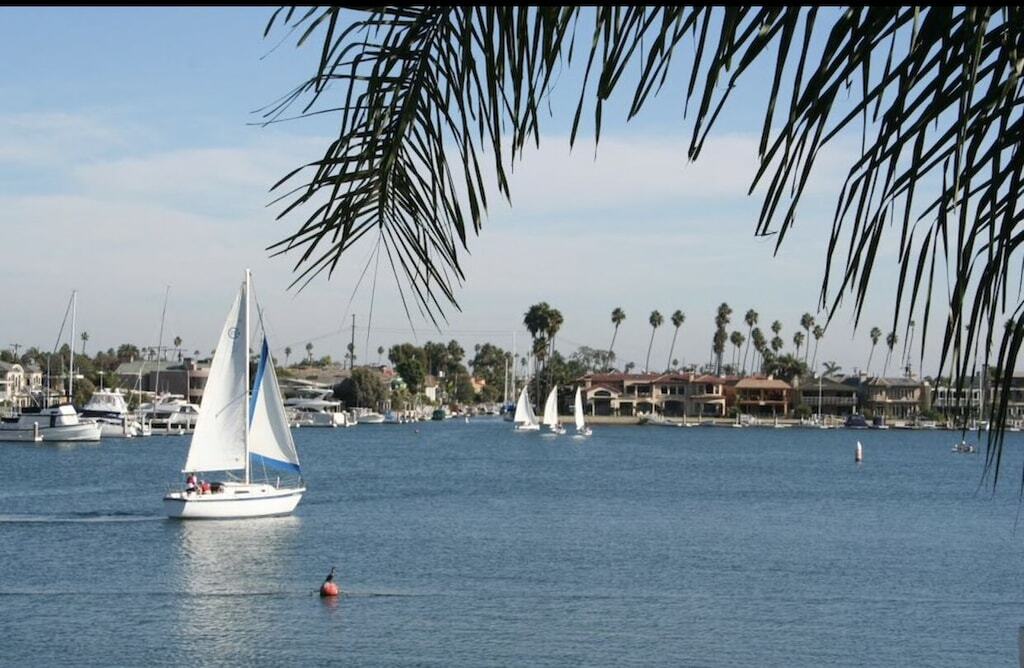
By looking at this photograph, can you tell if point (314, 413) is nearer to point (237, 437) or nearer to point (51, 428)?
point (51, 428)

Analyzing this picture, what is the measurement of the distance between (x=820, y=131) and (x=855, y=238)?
6.8 inches

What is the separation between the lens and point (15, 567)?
45.7m

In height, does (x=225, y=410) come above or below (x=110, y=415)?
above

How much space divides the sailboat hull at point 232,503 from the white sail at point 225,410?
132cm

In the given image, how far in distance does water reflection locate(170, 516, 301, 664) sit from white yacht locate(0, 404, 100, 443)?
210 feet

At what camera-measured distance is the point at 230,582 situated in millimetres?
42938

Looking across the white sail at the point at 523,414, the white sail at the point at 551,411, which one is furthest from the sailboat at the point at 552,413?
the white sail at the point at 523,414

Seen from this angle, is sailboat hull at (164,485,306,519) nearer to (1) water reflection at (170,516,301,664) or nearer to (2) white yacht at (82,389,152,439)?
(1) water reflection at (170,516,301,664)

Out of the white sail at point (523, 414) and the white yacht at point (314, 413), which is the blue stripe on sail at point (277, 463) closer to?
the white sail at point (523, 414)

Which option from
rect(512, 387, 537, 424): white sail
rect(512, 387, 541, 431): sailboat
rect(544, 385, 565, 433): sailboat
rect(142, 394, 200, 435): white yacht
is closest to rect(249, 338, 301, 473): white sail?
rect(142, 394, 200, 435): white yacht

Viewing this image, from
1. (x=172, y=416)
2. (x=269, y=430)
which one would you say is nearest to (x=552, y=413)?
(x=172, y=416)

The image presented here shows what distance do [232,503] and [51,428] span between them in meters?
72.4

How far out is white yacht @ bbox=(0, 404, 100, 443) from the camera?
118 m

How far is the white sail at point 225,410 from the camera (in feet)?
179
